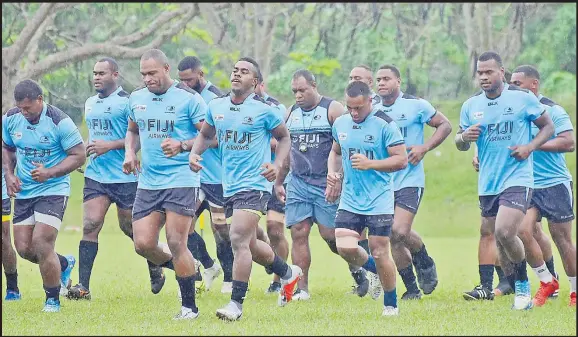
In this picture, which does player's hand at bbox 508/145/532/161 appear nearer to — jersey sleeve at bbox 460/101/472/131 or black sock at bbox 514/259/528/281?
jersey sleeve at bbox 460/101/472/131

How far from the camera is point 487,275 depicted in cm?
1405

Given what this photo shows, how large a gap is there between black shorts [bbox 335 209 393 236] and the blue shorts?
6.73 ft

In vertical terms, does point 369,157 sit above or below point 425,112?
below

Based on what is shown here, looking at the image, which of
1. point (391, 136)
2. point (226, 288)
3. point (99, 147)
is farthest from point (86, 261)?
point (391, 136)

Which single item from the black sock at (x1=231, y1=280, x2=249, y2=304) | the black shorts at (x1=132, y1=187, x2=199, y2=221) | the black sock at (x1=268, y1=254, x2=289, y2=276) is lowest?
the black sock at (x1=268, y1=254, x2=289, y2=276)

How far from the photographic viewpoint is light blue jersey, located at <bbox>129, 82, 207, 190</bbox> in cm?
1173

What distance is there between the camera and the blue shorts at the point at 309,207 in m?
14.2

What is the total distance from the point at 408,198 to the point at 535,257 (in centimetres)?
150

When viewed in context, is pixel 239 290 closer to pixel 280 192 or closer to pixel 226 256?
pixel 280 192

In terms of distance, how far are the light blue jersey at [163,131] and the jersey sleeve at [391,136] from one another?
178 cm

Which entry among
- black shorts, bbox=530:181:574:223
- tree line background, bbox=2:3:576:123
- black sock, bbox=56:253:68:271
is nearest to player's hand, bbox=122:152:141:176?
black sock, bbox=56:253:68:271

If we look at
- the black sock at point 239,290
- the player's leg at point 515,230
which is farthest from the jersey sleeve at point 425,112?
the black sock at point 239,290

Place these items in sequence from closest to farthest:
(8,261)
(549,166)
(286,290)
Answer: (286,290) < (549,166) < (8,261)

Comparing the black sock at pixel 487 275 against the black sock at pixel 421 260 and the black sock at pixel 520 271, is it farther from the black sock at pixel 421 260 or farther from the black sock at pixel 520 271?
the black sock at pixel 520 271
